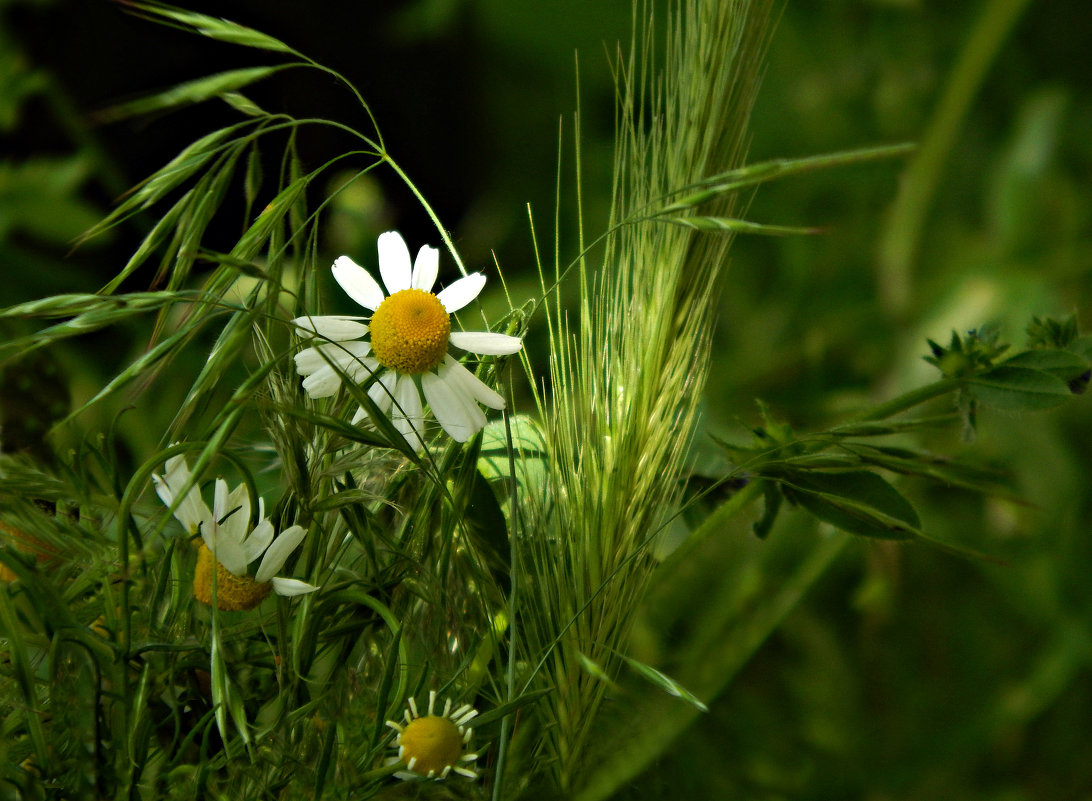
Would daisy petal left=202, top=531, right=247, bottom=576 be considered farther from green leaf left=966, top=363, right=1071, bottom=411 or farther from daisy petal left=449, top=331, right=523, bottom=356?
green leaf left=966, top=363, right=1071, bottom=411

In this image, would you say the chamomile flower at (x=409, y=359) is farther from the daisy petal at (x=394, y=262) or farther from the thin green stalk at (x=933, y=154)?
the thin green stalk at (x=933, y=154)

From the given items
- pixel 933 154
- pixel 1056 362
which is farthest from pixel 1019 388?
pixel 933 154

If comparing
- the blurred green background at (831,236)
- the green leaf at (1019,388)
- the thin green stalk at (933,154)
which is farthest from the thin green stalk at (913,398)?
the thin green stalk at (933,154)

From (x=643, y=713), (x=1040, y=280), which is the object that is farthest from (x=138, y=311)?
(x=1040, y=280)

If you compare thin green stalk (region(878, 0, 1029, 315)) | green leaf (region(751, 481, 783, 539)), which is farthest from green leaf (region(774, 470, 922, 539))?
thin green stalk (region(878, 0, 1029, 315))

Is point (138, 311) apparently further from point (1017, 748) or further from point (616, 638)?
point (1017, 748)

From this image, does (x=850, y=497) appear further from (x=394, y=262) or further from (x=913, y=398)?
(x=394, y=262)
